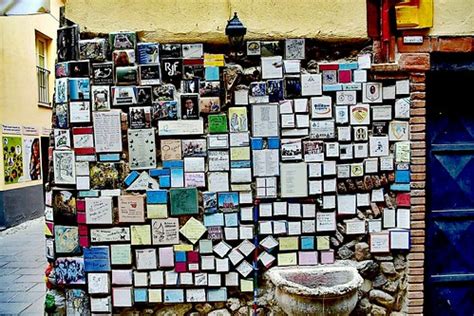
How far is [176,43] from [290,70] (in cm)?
83

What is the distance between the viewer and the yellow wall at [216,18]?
3355mm

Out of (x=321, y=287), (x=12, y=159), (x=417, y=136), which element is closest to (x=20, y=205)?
(x=12, y=159)

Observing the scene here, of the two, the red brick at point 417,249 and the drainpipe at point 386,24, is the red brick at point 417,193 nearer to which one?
the red brick at point 417,249

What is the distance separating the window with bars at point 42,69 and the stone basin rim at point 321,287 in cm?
765

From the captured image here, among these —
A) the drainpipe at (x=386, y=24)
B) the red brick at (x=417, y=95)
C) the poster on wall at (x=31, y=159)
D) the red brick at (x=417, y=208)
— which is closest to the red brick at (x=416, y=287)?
the red brick at (x=417, y=208)

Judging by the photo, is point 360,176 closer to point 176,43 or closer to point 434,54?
point 434,54

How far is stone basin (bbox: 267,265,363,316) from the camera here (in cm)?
307

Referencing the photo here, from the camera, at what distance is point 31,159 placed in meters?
8.84

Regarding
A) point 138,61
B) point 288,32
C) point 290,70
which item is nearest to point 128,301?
point 138,61

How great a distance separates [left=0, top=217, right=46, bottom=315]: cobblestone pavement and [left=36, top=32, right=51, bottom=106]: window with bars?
272 centimetres

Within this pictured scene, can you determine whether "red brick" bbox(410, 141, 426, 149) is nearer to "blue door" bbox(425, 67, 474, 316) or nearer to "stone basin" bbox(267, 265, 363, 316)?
"blue door" bbox(425, 67, 474, 316)

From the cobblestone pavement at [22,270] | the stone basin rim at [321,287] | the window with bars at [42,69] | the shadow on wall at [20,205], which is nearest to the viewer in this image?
the stone basin rim at [321,287]

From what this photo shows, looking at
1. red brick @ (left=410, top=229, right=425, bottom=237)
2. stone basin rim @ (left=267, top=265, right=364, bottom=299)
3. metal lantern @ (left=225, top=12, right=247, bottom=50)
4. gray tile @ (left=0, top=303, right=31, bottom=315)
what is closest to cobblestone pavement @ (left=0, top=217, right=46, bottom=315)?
gray tile @ (left=0, top=303, right=31, bottom=315)

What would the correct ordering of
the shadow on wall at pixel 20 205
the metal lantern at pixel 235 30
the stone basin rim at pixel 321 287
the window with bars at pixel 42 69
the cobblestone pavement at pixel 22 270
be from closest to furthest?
the stone basin rim at pixel 321 287, the metal lantern at pixel 235 30, the cobblestone pavement at pixel 22 270, the shadow on wall at pixel 20 205, the window with bars at pixel 42 69
